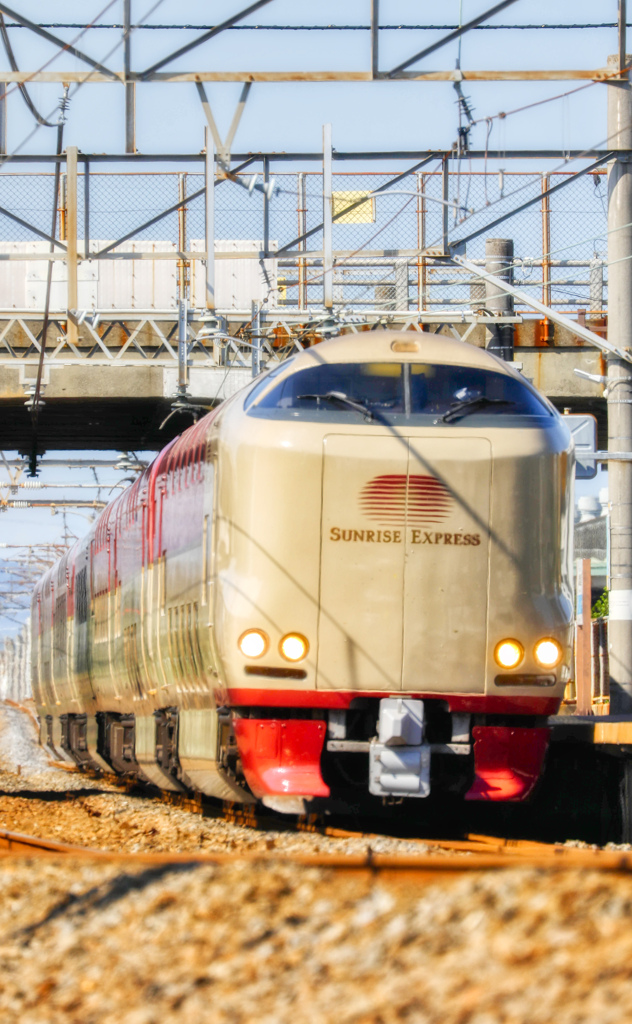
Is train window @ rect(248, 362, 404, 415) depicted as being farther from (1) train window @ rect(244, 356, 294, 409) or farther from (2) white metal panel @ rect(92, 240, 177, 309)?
(2) white metal panel @ rect(92, 240, 177, 309)

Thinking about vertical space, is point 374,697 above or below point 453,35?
below

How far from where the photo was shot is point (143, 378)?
19984 mm

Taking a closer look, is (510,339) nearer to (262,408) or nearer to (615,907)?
(262,408)

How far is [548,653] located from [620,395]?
7865 millimetres

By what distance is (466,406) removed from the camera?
27.2 ft

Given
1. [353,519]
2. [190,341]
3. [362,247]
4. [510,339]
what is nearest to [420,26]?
[362,247]

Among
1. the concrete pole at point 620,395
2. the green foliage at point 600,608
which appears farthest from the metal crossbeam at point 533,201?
the green foliage at point 600,608

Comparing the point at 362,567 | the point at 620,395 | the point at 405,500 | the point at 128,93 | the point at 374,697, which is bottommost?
the point at 374,697

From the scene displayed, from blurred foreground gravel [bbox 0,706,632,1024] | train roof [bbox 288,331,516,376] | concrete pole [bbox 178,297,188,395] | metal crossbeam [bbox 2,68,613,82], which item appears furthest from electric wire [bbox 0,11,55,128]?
blurred foreground gravel [bbox 0,706,632,1024]

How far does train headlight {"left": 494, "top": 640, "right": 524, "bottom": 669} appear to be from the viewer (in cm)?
809

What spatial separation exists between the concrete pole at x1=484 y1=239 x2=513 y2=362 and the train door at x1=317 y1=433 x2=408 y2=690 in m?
Result: 10.2

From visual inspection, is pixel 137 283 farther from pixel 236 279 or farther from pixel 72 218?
pixel 72 218

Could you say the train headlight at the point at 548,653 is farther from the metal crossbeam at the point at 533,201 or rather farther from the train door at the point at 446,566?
the metal crossbeam at the point at 533,201

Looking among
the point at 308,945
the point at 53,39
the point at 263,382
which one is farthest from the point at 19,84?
the point at 308,945
